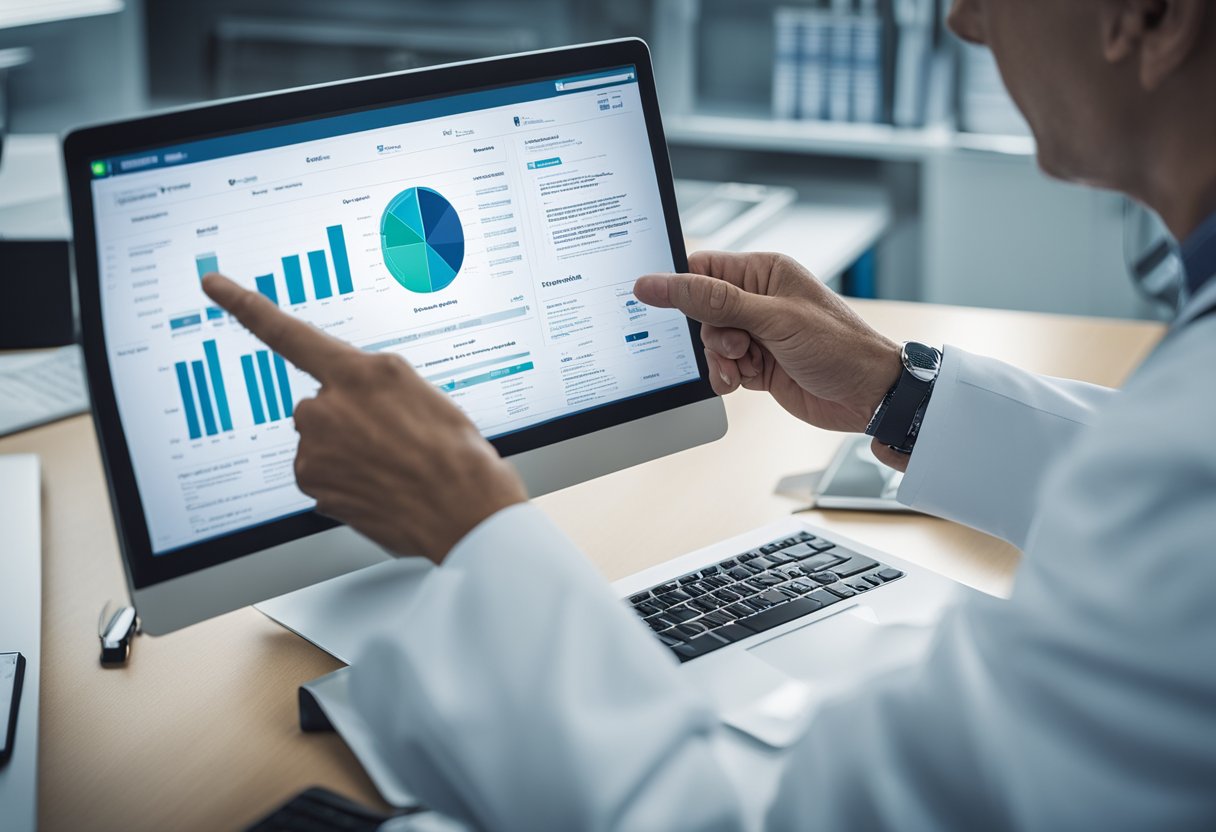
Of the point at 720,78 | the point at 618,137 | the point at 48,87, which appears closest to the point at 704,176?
the point at 720,78

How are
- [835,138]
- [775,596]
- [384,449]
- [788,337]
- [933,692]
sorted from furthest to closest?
1. [835,138]
2. [788,337]
3. [775,596]
4. [384,449]
5. [933,692]

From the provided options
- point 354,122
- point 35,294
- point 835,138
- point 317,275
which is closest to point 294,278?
point 317,275

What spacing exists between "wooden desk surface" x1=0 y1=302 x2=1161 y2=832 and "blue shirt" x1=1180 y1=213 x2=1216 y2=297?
0.42 m

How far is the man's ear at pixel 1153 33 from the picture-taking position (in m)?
0.57

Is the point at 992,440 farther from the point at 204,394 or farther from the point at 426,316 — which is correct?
the point at 204,394

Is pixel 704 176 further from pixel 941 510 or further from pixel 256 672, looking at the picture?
pixel 256 672

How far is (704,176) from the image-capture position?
10.7 feet

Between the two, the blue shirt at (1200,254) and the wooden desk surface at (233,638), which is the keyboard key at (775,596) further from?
the blue shirt at (1200,254)

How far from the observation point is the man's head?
0.58m

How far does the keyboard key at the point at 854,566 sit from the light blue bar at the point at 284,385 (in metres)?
0.46

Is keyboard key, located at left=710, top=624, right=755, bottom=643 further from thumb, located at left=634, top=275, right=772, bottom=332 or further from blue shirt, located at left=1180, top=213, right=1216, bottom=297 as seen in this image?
blue shirt, located at left=1180, top=213, right=1216, bottom=297

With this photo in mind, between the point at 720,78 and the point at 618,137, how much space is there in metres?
2.32

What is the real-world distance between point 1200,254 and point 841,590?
16.3 inches

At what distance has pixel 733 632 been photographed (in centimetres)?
88
